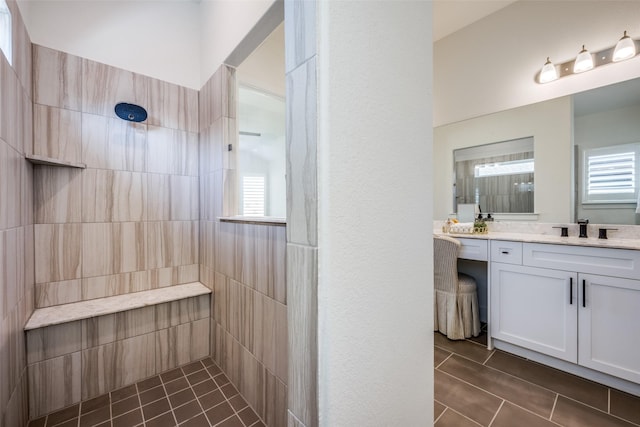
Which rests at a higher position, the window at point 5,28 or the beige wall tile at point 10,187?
the window at point 5,28

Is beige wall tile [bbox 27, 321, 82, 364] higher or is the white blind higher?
the white blind

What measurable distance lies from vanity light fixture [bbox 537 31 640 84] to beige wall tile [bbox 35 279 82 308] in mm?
3981

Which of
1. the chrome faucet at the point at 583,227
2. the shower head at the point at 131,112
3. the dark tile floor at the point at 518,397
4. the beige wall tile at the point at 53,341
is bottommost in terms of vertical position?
the dark tile floor at the point at 518,397

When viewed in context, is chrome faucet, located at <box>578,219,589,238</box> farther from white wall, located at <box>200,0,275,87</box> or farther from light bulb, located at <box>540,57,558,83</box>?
white wall, located at <box>200,0,275,87</box>

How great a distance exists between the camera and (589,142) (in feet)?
6.53

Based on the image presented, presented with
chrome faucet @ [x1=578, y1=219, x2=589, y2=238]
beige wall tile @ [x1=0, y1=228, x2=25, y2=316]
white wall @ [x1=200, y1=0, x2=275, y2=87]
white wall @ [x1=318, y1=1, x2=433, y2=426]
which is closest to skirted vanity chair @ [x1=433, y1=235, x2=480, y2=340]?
chrome faucet @ [x1=578, y1=219, x2=589, y2=238]

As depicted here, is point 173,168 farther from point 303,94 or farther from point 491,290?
point 491,290

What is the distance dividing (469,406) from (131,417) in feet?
6.25

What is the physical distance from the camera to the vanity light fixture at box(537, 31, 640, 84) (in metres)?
1.79

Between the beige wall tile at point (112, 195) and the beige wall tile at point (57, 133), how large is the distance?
16 cm

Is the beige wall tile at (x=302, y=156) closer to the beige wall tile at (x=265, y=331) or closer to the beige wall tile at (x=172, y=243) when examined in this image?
the beige wall tile at (x=265, y=331)

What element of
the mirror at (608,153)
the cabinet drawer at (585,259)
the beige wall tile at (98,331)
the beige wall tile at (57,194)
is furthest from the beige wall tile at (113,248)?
the mirror at (608,153)

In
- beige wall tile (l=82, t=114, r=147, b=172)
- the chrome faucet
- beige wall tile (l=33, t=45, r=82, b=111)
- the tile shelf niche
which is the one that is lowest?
the chrome faucet

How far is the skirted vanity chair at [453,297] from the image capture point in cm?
218
